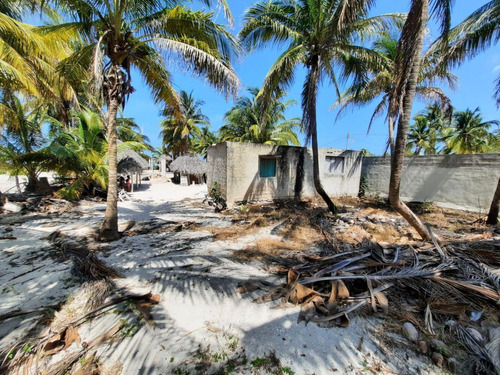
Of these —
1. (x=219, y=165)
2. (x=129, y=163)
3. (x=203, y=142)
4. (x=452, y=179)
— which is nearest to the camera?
(x=452, y=179)

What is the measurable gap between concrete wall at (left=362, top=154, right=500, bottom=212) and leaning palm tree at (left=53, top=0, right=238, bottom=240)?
33.5 feet

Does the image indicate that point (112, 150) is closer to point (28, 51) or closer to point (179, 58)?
point (179, 58)

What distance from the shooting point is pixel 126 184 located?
13.7 m

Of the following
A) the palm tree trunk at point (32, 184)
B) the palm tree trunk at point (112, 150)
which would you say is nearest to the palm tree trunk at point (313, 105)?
the palm tree trunk at point (112, 150)

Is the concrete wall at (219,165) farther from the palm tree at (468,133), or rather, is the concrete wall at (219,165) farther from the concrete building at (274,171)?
the palm tree at (468,133)

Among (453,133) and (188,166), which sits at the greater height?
(453,133)

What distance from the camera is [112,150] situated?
15.1 ft

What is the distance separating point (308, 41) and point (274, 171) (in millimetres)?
5276

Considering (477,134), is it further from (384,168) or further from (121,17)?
(121,17)

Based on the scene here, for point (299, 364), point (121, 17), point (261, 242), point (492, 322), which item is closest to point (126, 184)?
point (121, 17)

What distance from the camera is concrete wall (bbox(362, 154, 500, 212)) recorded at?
7.48 meters

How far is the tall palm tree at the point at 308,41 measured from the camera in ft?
20.3

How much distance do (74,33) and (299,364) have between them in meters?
8.30

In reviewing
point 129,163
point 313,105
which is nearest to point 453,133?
point 313,105
